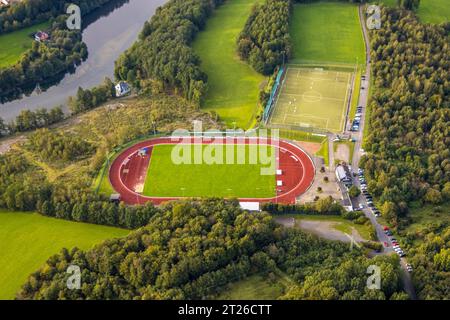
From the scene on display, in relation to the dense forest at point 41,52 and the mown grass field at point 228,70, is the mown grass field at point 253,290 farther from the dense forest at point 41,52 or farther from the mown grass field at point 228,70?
the dense forest at point 41,52

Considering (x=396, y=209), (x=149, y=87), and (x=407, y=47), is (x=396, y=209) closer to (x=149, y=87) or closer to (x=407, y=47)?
(x=407, y=47)

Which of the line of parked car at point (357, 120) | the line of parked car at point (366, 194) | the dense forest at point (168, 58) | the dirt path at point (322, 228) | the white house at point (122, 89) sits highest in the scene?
the dense forest at point (168, 58)

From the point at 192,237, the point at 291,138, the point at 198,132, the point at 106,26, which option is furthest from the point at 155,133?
the point at 106,26

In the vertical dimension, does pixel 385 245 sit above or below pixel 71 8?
below

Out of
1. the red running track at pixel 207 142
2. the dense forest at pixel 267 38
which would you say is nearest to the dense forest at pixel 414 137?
the red running track at pixel 207 142

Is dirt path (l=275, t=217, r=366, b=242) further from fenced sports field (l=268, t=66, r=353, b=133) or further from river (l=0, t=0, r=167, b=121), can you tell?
river (l=0, t=0, r=167, b=121)

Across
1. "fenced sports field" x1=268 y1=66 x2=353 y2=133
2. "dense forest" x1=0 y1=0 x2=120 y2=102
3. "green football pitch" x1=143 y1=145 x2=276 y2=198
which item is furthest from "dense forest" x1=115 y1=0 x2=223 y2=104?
"green football pitch" x1=143 y1=145 x2=276 y2=198

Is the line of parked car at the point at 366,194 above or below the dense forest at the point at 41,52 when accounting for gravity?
below
